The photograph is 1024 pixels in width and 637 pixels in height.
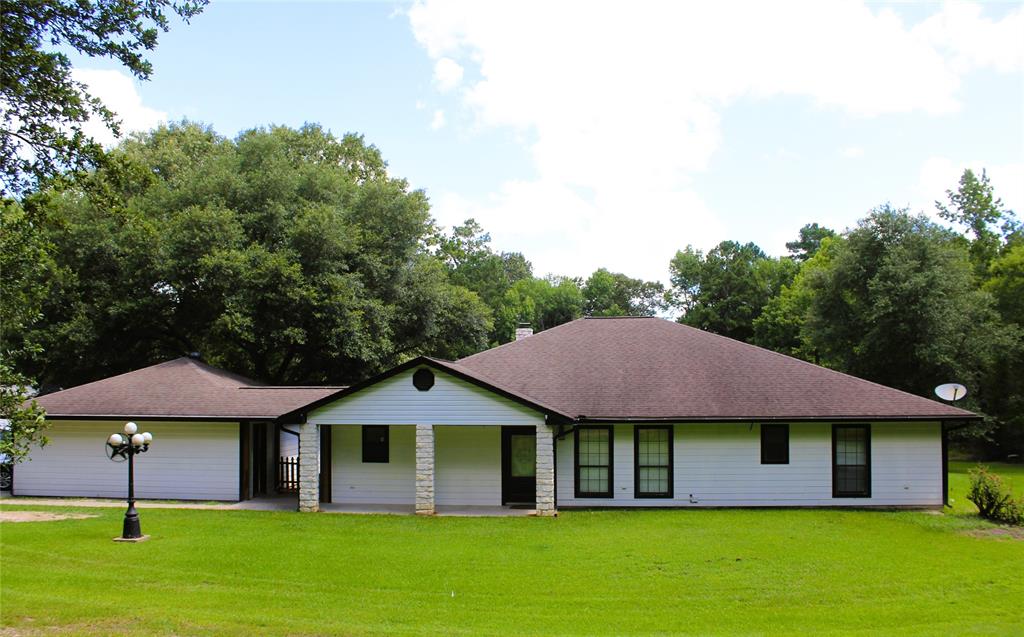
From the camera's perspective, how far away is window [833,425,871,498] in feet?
62.2

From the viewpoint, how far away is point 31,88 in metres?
9.91

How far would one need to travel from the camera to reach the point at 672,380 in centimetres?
2023

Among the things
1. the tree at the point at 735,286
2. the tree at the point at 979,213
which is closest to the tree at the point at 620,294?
the tree at the point at 735,286

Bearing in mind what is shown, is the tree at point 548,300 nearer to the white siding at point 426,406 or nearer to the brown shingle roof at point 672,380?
the brown shingle roof at point 672,380

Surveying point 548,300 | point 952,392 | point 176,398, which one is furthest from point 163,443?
point 548,300

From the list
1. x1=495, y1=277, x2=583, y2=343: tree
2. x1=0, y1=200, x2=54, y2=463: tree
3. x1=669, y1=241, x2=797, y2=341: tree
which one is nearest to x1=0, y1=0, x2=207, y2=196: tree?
x1=0, y1=200, x2=54, y2=463: tree

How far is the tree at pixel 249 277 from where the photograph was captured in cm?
2827

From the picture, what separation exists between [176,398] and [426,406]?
24.0ft

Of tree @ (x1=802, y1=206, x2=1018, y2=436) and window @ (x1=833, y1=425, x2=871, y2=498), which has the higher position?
tree @ (x1=802, y1=206, x2=1018, y2=436)

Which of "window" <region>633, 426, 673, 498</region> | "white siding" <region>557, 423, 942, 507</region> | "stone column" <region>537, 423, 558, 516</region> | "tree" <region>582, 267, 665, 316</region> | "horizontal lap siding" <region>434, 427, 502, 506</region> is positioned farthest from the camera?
"tree" <region>582, 267, 665, 316</region>

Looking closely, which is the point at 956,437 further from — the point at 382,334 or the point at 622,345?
the point at 382,334

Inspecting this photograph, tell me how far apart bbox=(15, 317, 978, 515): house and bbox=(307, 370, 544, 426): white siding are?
1.3 inches

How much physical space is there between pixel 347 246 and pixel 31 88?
21.7 m

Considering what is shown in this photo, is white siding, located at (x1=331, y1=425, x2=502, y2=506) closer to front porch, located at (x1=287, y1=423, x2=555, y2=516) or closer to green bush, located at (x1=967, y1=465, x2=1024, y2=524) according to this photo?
front porch, located at (x1=287, y1=423, x2=555, y2=516)
